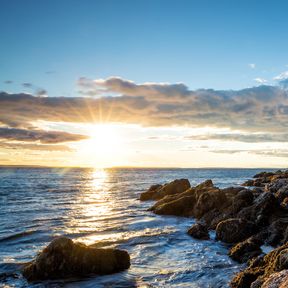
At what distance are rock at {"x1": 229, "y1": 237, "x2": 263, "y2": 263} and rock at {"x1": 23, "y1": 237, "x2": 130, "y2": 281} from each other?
5.36 meters

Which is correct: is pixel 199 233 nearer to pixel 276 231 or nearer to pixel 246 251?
pixel 276 231

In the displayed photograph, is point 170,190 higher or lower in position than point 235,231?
lower

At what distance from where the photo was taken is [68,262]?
14.0 metres

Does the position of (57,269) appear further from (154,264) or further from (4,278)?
(154,264)

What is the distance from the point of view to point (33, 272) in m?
13.8

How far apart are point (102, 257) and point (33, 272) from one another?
2.80m

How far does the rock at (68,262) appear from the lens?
13.7 meters

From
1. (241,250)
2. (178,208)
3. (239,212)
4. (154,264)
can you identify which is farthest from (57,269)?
(178,208)

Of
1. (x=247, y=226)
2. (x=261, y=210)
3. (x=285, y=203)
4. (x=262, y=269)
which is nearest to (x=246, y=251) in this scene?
(x=247, y=226)

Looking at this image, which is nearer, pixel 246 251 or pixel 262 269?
pixel 262 269

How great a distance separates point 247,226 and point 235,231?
798mm

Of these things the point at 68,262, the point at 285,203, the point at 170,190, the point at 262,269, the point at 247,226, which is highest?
the point at 285,203

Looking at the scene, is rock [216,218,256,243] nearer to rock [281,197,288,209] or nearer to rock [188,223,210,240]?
rock [188,223,210,240]

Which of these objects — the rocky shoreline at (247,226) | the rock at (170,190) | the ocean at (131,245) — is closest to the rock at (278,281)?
the rocky shoreline at (247,226)
